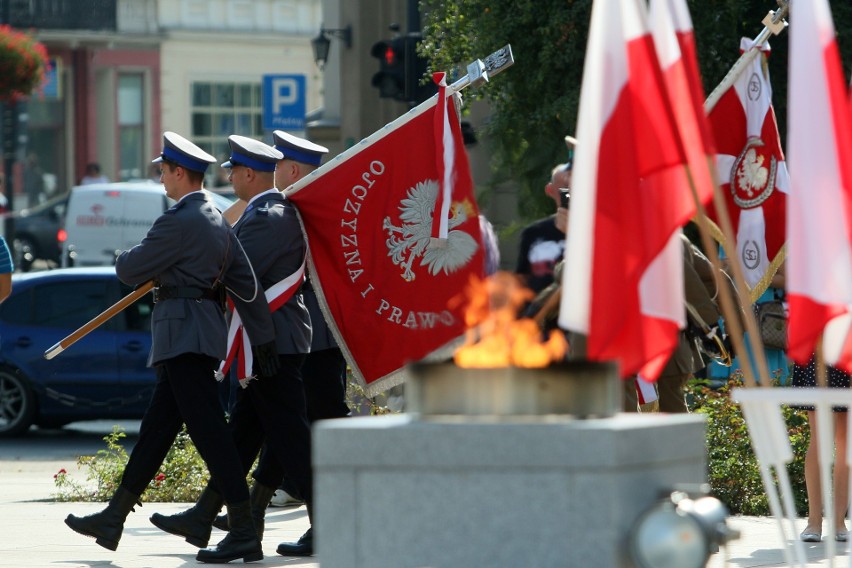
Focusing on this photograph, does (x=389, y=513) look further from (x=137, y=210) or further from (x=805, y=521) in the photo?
(x=137, y=210)

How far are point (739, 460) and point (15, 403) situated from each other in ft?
24.4

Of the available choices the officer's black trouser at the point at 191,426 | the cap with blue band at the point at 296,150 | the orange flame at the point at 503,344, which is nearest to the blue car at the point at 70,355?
the cap with blue band at the point at 296,150

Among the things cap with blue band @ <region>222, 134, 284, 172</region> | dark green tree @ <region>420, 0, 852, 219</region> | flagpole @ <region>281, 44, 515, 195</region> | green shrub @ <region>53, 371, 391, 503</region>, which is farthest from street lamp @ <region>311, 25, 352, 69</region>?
cap with blue band @ <region>222, 134, 284, 172</region>

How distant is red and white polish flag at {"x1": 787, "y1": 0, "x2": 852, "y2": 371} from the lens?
5.32 metres

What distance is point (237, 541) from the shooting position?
7859mm

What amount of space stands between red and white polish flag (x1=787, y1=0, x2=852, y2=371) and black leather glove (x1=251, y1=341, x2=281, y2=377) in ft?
10.1

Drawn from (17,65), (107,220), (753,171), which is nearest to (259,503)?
(753,171)

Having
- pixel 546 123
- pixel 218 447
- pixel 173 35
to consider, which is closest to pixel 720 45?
pixel 546 123

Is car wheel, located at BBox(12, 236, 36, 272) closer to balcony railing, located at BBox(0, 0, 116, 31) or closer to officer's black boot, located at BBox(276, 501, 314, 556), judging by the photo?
balcony railing, located at BBox(0, 0, 116, 31)

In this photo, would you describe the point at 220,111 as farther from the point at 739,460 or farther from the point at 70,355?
the point at 739,460

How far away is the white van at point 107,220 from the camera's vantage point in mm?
27453

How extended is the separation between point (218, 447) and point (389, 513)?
3.01m

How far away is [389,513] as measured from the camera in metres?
4.95

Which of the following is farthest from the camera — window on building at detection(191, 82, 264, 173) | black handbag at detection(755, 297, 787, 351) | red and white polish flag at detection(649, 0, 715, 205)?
window on building at detection(191, 82, 264, 173)
